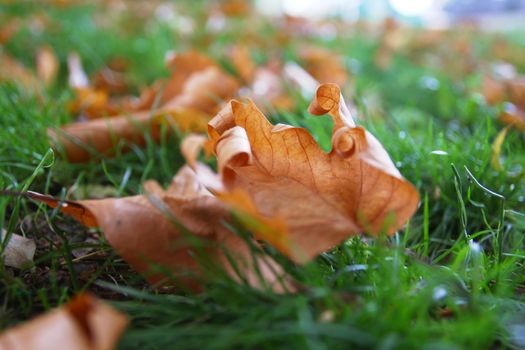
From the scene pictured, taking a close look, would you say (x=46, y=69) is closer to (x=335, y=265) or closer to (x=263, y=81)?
(x=263, y=81)

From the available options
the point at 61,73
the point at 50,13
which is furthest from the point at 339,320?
the point at 50,13

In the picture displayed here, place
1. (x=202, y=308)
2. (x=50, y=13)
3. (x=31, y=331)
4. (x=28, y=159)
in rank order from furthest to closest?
(x=50, y=13) → (x=28, y=159) → (x=202, y=308) → (x=31, y=331)

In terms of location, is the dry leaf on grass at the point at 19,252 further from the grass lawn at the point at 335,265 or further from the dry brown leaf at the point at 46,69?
the dry brown leaf at the point at 46,69

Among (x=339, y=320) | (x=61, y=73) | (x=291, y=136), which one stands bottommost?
(x=61, y=73)

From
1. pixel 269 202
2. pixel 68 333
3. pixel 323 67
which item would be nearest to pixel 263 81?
pixel 323 67

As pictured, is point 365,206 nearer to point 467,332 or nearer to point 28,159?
point 467,332
